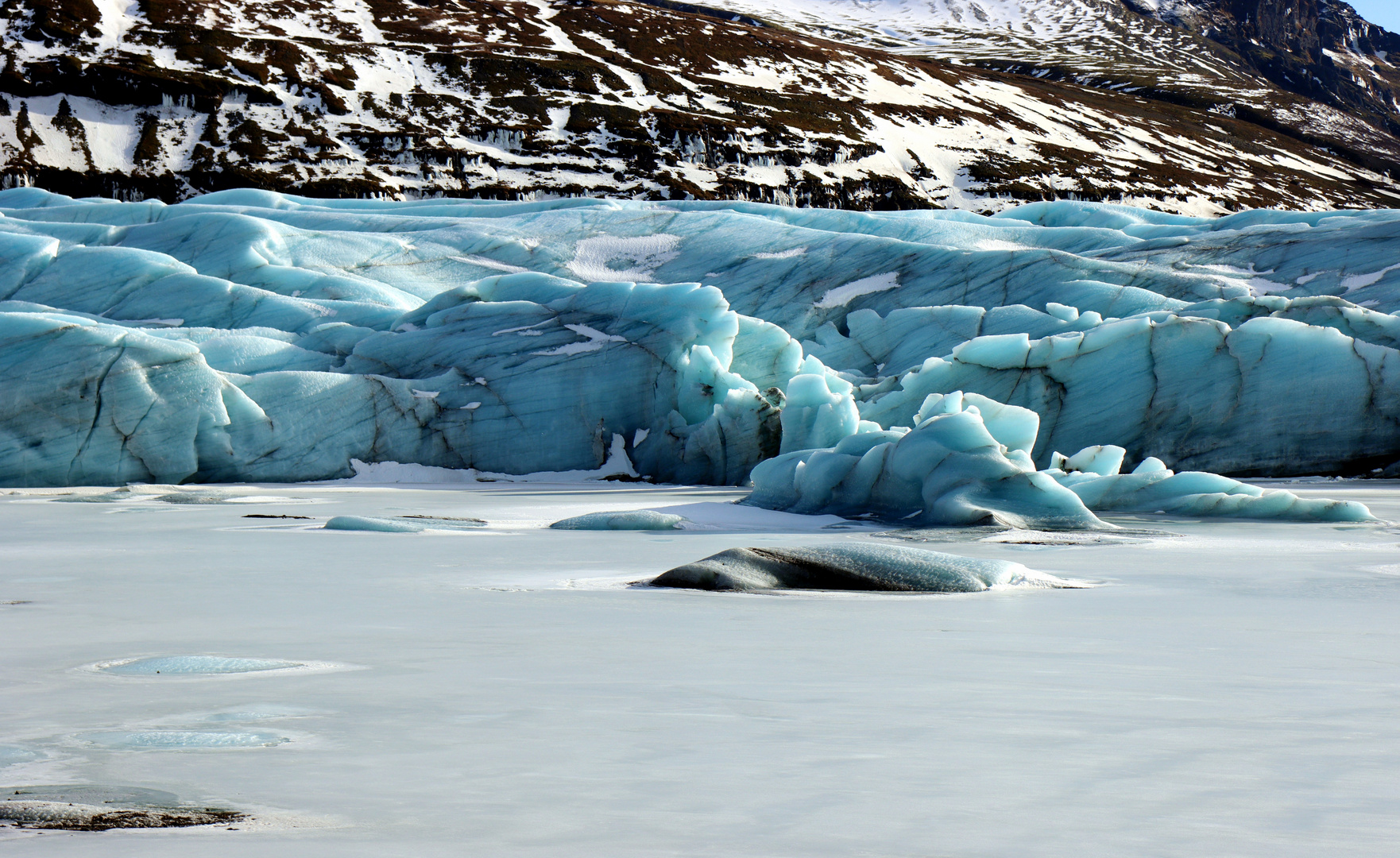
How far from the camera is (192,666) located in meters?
3.50

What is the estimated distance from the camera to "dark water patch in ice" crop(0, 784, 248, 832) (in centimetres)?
209

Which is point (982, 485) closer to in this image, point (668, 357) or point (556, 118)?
point (668, 357)

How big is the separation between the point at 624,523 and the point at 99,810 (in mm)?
5749

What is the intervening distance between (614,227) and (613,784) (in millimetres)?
18417

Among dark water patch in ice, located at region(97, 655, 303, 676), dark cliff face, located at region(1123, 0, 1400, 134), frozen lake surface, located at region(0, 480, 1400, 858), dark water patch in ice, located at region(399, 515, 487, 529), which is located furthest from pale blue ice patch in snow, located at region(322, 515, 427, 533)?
dark cliff face, located at region(1123, 0, 1400, 134)

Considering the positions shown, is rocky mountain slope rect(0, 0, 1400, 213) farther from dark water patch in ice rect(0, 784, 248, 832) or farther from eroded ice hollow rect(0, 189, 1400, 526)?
dark water patch in ice rect(0, 784, 248, 832)

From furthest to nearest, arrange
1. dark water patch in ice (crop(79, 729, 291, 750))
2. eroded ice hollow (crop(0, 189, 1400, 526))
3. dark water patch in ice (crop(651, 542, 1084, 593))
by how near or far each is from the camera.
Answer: eroded ice hollow (crop(0, 189, 1400, 526))
dark water patch in ice (crop(651, 542, 1084, 593))
dark water patch in ice (crop(79, 729, 291, 750))

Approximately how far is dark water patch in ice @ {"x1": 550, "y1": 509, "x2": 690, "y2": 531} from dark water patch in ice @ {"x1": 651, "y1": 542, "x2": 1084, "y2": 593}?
96.4 inches

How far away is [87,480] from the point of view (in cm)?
1159

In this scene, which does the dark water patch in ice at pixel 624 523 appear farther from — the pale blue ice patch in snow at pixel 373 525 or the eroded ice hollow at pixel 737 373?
the eroded ice hollow at pixel 737 373

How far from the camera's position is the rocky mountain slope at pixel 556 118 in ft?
167

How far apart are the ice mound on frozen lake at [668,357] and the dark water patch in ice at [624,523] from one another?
3.30m

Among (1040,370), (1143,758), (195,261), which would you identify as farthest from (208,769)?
(195,261)

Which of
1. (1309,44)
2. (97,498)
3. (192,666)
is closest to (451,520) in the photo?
(97,498)
